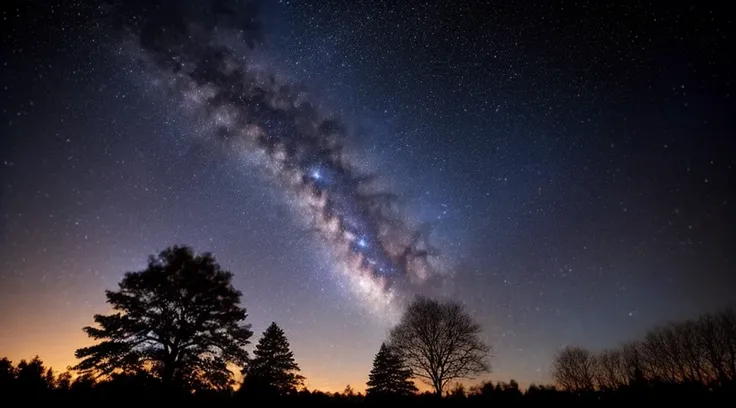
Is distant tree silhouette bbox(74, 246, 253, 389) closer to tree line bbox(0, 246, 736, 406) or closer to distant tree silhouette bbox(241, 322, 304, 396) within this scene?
tree line bbox(0, 246, 736, 406)

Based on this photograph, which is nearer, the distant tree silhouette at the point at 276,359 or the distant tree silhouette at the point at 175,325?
the distant tree silhouette at the point at 175,325

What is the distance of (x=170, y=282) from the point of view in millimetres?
18516

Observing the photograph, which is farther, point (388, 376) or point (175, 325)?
point (388, 376)

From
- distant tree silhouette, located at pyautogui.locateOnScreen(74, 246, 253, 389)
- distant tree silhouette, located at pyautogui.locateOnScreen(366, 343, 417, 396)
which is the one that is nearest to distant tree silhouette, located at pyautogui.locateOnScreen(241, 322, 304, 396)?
Answer: distant tree silhouette, located at pyautogui.locateOnScreen(366, 343, 417, 396)

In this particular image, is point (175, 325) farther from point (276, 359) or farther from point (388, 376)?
point (388, 376)

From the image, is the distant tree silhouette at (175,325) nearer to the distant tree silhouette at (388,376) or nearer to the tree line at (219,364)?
the tree line at (219,364)

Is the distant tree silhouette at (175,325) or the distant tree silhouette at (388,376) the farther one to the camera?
the distant tree silhouette at (388,376)

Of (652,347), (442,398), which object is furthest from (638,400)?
(652,347)

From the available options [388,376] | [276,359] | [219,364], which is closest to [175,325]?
[219,364]

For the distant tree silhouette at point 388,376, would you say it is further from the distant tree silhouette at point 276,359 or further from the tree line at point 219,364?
the distant tree silhouette at point 276,359

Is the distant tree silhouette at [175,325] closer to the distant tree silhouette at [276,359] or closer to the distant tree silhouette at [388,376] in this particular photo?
the distant tree silhouette at [276,359]

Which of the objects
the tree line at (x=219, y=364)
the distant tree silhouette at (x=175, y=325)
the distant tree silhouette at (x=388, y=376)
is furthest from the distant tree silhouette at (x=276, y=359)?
the distant tree silhouette at (x=175, y=325)

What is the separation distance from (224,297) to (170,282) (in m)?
3.02

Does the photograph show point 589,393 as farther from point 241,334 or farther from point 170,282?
point 170,282
